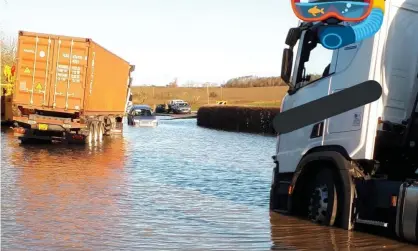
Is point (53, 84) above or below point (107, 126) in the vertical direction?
above

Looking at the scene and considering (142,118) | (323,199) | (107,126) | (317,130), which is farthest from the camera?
(142,118)

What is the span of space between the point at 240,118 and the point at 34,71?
2522cm

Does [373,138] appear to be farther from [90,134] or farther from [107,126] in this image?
[107,126]

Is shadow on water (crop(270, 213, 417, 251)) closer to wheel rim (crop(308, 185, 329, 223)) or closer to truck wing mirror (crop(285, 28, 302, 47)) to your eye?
wheel rim (crop(308, 185, 329, 223))

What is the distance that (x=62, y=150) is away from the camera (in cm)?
2150

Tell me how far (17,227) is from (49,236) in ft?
2.43

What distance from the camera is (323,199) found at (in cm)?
899

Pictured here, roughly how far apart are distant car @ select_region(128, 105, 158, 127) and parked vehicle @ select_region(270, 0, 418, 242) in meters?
35.5

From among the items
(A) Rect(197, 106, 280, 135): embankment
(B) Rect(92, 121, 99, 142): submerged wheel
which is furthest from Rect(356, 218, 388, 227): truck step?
(A) Rect(197, 106, 280, 135): embankment

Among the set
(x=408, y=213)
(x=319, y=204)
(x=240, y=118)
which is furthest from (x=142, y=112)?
(x=408, y=213)

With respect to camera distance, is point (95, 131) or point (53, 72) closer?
point (53, 72)

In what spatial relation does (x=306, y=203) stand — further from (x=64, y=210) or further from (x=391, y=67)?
(x=64, y=210)

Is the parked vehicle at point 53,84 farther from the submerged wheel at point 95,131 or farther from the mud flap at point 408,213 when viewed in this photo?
the mud flap at point 408,213

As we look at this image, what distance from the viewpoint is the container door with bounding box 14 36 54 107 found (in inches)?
873
